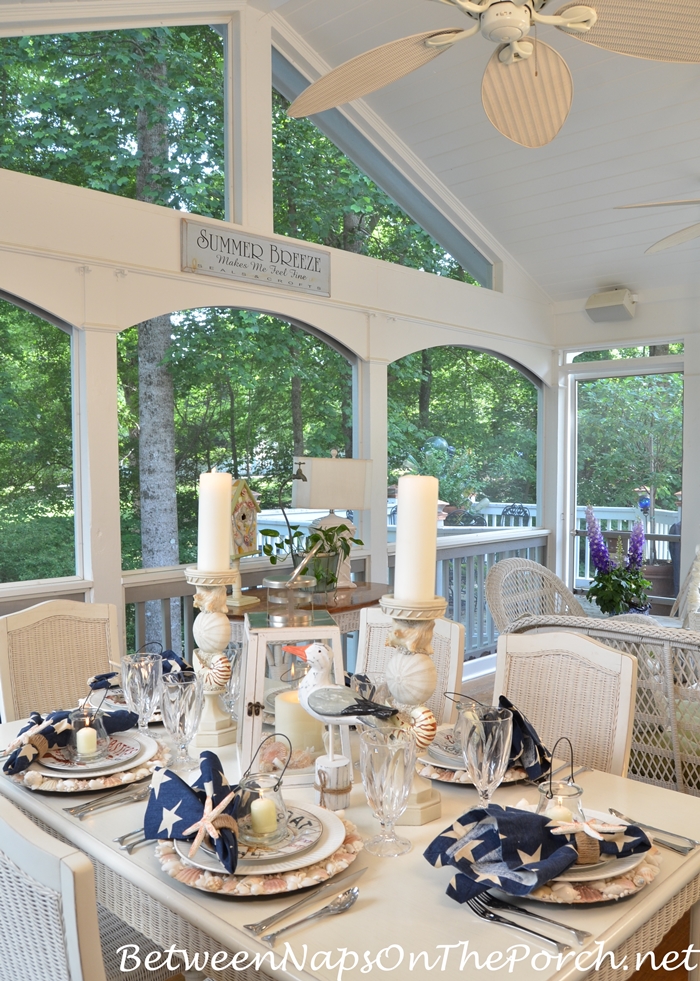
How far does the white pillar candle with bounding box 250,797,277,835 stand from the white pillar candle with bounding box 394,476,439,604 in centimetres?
42

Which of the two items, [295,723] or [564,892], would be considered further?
[295,723]

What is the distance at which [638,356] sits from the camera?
19.3 feet

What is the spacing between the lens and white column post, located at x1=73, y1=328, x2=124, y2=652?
139 inches

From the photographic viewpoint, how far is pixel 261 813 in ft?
4.58

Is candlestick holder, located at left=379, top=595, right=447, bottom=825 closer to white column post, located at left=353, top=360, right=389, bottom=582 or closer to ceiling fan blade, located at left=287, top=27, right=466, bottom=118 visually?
ceiling fan blade, located at left=287, top=27, right=466, bottom=118

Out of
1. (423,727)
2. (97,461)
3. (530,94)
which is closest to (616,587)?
(97,461)

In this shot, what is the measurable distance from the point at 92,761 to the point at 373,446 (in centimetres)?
320

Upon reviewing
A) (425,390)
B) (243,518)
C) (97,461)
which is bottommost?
(243,518)

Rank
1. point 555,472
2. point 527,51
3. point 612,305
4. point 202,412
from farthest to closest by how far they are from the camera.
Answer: point 555,472
point 612,305
point 202,412
point 527,51

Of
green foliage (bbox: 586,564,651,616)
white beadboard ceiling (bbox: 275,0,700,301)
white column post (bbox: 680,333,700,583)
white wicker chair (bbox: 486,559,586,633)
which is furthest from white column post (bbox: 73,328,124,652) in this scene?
white column post (bbox: 680,333,700,583)

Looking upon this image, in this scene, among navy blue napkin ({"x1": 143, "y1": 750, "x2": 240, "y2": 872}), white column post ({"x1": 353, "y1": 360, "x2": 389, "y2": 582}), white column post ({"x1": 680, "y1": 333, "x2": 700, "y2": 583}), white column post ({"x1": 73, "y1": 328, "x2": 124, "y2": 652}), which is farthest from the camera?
white column post ({"x1": 680, "y1": 333, "x2": 700, "y2": 583})

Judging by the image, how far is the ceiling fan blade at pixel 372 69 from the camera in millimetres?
2256

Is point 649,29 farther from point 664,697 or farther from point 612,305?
point 612,305

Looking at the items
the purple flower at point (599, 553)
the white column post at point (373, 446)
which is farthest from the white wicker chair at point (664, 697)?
the purple flower at point (599, 553)
